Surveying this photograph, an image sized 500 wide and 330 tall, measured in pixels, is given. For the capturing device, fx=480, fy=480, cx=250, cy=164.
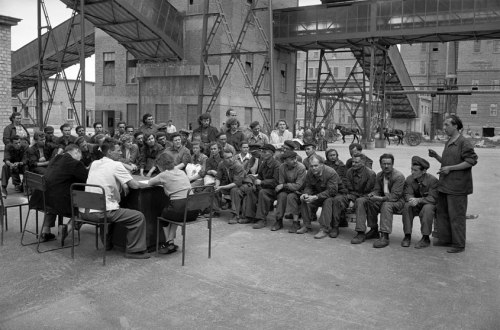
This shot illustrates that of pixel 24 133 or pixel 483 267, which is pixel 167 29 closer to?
pixel 24 133

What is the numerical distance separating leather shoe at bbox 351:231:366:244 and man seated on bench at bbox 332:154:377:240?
1.36 ft

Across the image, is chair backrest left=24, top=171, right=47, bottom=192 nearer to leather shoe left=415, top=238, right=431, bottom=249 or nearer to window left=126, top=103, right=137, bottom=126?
leather shoe left=415, top=238, right=431, bottom=249

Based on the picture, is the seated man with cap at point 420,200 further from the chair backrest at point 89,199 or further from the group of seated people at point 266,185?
the chair backrest at point 89,199

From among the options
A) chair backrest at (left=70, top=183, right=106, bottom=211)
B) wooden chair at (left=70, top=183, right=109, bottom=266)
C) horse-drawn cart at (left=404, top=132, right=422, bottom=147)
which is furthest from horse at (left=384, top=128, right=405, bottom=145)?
chair backrest at (left=70, top=183, right=106, bottom=211)

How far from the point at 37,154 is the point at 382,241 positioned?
7.86 m

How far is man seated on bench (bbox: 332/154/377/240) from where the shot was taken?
7.60 m

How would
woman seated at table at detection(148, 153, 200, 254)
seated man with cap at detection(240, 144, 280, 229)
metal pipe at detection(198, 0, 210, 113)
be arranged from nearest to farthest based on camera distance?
woman seated at table at detection(148, 153, 200, 254)
seated man with cap at detection(240, 144, 280, 229)
metal pipe at detection(198, 0, 210, 113)

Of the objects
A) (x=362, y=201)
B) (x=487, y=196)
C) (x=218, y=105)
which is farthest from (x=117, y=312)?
(x=218, y=105)

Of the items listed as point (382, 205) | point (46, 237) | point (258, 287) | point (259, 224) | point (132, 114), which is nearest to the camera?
point (258, 287)

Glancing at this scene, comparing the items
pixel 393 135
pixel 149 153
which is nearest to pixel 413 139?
pixel 393 135

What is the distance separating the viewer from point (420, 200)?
708cm

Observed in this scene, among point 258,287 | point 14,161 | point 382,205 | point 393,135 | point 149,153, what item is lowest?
point 258,287

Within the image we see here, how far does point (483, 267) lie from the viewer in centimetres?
621

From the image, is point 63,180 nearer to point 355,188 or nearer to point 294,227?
point 294,227
